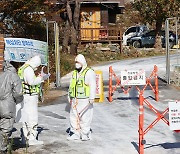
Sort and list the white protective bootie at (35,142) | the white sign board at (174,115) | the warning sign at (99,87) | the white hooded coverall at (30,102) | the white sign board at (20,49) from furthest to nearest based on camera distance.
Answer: the white sign board at (20,49), the warning sign at (99,87), the white protective bootie at (35,142), the white hooded coverall at (30,102), the white sign board at (174,115)

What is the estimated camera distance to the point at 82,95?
9.45 meters

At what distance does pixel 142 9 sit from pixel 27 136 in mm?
22314

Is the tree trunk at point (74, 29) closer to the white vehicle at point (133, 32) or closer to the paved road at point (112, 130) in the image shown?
the white vehicle at point (133, 32)

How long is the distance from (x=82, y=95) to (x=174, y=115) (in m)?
2.09

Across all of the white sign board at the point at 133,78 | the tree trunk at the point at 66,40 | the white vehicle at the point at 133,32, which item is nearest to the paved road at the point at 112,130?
Answer: the white sign board at the point at 133,78

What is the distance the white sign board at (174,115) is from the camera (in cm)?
820

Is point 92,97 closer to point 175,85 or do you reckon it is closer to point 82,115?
point 82,115

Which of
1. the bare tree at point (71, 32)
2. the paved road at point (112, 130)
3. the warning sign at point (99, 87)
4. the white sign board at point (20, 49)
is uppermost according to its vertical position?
the bare tree at point (71, 32)

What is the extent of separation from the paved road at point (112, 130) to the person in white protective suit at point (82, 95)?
14.8 inches

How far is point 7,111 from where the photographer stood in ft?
26.1

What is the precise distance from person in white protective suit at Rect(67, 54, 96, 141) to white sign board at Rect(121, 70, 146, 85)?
458 cm

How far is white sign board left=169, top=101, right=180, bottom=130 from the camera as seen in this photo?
8.20m

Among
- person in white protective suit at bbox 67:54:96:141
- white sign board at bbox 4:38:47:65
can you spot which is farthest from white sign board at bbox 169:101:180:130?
white sign board at bbox 4:38:47:65

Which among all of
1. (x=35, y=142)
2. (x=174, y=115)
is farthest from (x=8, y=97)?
(x=174, y=115)
